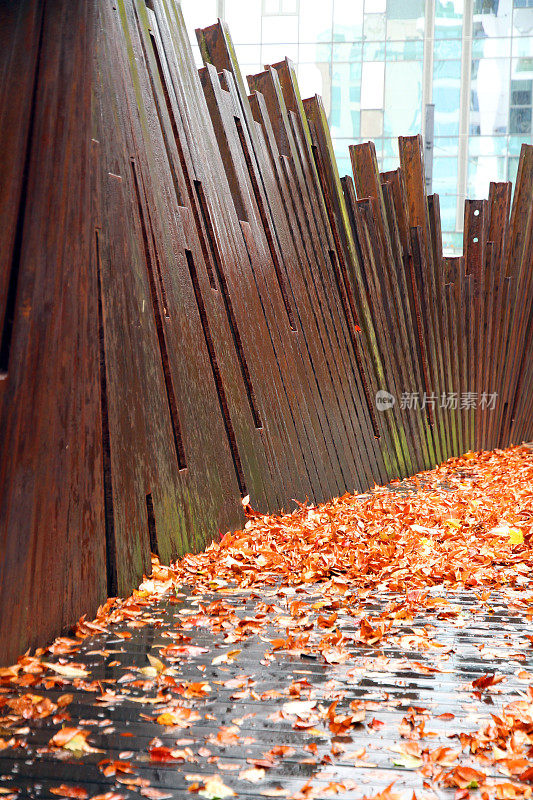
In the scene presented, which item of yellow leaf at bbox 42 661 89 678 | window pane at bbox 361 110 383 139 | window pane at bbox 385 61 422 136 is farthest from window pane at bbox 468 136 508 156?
yellow leaf at bbox 42 661 89 678

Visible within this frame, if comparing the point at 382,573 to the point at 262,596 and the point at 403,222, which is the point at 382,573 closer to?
the point at 262,596

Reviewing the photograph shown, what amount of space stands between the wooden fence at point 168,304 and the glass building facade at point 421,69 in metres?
14.9

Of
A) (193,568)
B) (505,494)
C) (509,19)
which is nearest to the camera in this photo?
(193,568)

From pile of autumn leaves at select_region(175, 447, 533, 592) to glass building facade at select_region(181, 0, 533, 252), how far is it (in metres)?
17.4

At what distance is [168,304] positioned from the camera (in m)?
3.36

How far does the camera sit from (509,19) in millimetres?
20406

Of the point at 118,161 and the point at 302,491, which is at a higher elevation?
the point at 118,161

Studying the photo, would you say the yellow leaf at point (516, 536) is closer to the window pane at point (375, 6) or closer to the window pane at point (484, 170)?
the window pane at point (484, 170)

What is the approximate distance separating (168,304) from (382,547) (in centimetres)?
147

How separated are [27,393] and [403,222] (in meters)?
5.35

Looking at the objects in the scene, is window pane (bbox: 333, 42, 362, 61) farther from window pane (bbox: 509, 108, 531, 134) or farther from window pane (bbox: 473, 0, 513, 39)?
window pane (bbox: 509, 108, 531, 134)

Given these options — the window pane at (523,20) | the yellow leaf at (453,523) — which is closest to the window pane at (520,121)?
the window pane at (523,20)

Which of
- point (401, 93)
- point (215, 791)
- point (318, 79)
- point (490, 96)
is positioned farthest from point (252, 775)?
point (318, 79)

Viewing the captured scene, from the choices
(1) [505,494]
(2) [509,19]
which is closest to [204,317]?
(1) [505,494]
